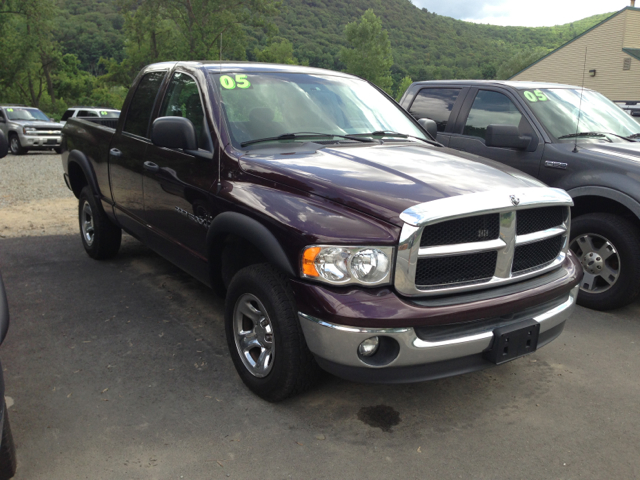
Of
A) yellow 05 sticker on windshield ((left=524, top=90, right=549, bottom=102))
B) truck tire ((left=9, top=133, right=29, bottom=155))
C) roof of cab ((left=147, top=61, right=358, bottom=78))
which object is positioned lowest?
truck tire ((left=9, top=133, right=29, bottom=155))

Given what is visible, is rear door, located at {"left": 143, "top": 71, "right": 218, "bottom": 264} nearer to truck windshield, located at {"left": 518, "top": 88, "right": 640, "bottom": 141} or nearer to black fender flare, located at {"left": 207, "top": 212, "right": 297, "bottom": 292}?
black fender flare, located at {"left": 207, "top": 212, "right": 297, "bottom": 292}

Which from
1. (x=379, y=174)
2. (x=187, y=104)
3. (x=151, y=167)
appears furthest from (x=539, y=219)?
(x=151, y=167)

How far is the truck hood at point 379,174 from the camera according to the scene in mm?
2686

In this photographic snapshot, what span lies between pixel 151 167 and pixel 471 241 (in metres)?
2.53

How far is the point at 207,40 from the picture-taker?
41.3 metres

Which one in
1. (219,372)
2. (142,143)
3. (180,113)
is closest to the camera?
(219,372)

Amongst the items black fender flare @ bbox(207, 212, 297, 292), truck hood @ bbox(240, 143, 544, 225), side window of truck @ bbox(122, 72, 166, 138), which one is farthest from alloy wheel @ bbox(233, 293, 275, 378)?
side window of truck @ bbox(122, 72, 166, 138)

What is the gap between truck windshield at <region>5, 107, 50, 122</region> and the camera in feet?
64.3

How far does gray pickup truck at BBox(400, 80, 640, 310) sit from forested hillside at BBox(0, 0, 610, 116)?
32.6 m

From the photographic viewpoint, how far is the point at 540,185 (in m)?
3.12

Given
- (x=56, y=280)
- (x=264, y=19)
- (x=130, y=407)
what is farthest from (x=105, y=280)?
(x=264, y=19)

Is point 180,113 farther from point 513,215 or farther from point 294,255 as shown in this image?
point 513,215

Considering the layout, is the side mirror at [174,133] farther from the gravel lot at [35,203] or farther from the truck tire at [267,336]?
the gravel lot at [35,203]

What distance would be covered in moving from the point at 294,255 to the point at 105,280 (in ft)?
10.2
